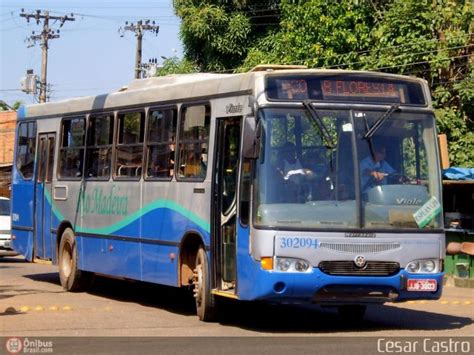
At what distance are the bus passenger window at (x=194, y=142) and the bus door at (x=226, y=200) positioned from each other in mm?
349

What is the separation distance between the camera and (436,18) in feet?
82.6

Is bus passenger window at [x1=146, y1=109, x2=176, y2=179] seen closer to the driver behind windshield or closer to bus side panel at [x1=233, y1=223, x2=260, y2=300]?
bus side panel at [x1=233, y1=223, x2=260, y2=300]

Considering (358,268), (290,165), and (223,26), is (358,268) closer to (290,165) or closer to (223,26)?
(290,165)

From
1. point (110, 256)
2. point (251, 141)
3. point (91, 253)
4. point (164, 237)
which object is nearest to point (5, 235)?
point (91, 253)

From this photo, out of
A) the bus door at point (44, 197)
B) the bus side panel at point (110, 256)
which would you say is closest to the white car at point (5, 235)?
the bus door at point (44, 197)

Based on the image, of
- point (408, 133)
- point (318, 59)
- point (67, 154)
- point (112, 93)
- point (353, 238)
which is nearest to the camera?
point (353, 238)

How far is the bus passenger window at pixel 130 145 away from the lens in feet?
49.4

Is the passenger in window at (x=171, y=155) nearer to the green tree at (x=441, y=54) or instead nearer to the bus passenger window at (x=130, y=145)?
the bus passenger window at (x=130, y=145)

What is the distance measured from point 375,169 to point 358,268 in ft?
3.97

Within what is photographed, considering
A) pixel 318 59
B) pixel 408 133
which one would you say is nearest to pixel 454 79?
pixel 318 59

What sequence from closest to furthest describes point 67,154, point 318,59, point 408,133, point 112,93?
point 408,133 < point 112,93 < point 67,154 < point 318,59

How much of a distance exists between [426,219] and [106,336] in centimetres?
397

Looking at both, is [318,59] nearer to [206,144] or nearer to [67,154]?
[67,154]
